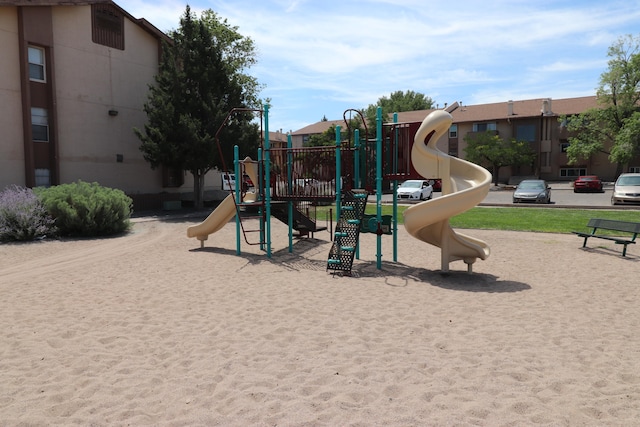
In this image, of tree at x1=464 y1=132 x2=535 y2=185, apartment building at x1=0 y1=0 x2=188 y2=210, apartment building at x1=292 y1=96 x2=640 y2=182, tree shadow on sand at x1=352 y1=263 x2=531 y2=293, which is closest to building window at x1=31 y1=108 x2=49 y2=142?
apartment building at x1=0 y1=0 x2=188 y2=210

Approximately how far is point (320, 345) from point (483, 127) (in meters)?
50.9

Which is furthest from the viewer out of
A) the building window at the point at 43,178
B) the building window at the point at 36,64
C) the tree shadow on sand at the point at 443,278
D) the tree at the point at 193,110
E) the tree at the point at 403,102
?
the tree at the point at 403,102

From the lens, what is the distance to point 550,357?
473 cm

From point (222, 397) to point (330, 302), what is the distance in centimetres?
327

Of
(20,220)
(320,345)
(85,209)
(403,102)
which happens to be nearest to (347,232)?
(320,345)

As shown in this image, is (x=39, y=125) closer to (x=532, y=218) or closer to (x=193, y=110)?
(x=193, y=110)

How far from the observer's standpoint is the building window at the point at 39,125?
20.9m

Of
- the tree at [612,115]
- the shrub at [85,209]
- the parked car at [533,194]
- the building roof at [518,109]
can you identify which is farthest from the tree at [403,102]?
the shrub at [85,209]

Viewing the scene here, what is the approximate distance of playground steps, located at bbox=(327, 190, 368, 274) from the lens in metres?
9.33

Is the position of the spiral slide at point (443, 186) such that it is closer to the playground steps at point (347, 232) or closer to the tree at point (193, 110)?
the playground steps at point (347, 232)

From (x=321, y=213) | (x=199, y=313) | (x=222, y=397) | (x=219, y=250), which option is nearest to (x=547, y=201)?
(x=321, y=213)

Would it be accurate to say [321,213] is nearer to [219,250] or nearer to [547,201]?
[219,250]

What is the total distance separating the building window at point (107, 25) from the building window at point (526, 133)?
1633 inches

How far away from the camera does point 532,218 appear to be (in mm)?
18312
